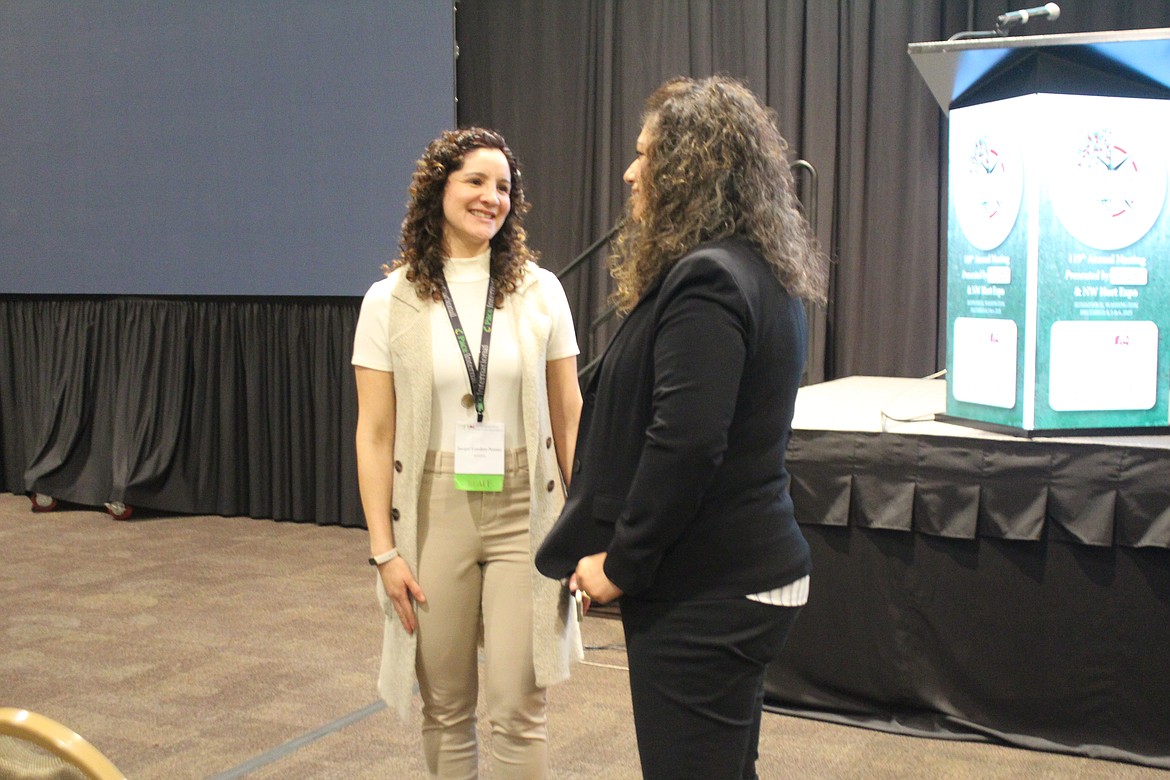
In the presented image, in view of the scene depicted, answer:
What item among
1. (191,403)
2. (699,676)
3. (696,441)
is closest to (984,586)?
(699,676)

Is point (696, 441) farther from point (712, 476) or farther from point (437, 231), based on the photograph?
point (437, 231)

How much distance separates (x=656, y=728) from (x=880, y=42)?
3.97 meters

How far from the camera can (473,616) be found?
6.68 feet

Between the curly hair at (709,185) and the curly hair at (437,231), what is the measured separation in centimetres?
62

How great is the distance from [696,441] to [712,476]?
6 cm

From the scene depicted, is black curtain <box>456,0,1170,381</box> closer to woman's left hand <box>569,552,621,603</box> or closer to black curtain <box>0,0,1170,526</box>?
black curtain <box>0,0,1170,526</box>

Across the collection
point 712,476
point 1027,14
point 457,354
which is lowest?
point 712,476

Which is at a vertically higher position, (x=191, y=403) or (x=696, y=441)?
(x=696, y=441)

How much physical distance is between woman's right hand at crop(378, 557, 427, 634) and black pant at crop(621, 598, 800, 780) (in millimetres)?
604

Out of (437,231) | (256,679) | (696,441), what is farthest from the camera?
(256,679)

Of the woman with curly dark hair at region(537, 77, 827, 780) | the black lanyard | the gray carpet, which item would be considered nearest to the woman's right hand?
the black lanyard

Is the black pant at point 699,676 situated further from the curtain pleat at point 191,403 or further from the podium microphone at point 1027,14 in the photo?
the curtain pleat at point 191,403

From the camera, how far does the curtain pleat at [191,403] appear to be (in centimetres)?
565

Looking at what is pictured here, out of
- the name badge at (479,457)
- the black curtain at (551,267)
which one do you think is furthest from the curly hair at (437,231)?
the black curtain at (551,267)
